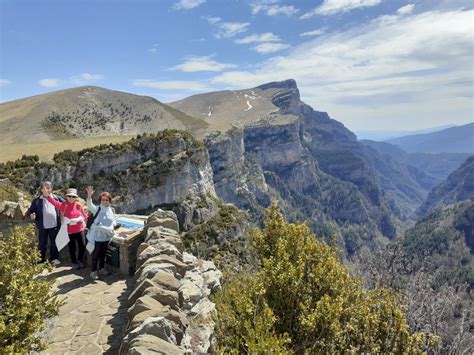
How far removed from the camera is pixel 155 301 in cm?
905

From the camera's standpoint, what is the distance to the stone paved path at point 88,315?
8969 millimetres

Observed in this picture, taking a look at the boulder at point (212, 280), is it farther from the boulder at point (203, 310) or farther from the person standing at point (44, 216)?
the person standing at point (44, 216)

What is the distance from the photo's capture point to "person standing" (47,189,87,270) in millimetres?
13734

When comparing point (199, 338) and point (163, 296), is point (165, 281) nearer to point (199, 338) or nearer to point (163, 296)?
point (163, 296)

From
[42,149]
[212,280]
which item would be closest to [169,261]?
[212,280]

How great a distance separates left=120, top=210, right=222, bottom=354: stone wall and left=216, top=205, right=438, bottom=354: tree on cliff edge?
65cm

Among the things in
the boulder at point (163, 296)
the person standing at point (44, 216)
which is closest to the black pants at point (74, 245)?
the person standing at point (44, 216)

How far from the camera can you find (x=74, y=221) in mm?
13703

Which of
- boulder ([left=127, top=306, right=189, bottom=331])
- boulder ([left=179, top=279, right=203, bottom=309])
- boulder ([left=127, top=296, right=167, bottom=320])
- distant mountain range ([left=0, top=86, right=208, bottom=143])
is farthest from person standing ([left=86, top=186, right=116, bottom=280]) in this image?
distant mountain range ([left=0, top=86, right=208, bottom=143])

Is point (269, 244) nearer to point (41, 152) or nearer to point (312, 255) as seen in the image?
point (312, 255)

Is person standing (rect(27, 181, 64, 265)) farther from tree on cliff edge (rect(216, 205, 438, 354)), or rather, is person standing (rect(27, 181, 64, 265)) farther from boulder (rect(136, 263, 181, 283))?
tree on cliff edge (rect(216, 205, 438, 354))

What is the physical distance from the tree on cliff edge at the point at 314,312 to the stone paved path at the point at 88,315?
268 centimetres

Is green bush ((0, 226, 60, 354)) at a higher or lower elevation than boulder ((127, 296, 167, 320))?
higher

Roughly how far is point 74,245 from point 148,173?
100408 millimetres
